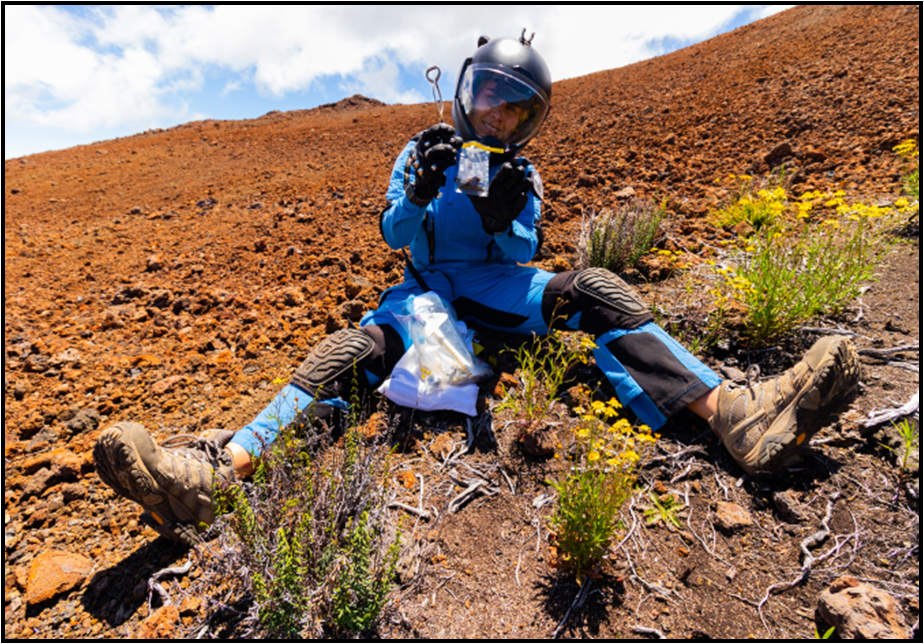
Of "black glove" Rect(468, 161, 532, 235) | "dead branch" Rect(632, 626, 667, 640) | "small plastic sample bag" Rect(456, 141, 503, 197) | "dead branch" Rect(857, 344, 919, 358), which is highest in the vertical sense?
"small plastic sample bag" Rect(456, 141, 503, 197)

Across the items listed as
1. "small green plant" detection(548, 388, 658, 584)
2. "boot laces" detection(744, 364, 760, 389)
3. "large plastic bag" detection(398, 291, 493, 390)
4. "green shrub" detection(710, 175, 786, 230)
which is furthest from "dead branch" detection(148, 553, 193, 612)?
"green shrub" detection(710, 175, 786, 230)

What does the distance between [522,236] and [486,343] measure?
22.8 inches

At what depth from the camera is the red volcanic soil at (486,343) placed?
1208mm

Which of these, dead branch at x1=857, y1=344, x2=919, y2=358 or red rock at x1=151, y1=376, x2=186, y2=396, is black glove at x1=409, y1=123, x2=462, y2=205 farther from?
dead branch at x1=857, y1=344, x2=919, y2=358

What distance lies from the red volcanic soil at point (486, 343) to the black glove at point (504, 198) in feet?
2.15

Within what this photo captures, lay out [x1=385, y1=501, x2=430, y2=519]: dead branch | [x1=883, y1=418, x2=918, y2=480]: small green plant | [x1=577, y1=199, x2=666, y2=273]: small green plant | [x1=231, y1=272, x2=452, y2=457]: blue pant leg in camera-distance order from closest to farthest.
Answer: [x1=883, y1=418, x2=918, y2=480]: small green plant → [x1=385, y1=501, x2=430, y2=519]: dead branch → [x1=231, y1=272, x2=452, y2=457]: blue pant leg → [x1=577, y1=199, x2=666, y2=273]: small green plant

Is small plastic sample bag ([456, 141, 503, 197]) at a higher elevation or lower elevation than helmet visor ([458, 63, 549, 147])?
lower

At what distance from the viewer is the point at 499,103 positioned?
2164mm

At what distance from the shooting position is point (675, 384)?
163 cm

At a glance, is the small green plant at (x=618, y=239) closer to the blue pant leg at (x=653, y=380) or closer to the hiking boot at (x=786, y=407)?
the blue pant leg at (x=653, y=380)

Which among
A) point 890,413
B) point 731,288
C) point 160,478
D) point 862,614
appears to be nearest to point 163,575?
point 160,478

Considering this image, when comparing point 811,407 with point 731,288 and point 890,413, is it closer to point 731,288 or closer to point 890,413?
point 890,413

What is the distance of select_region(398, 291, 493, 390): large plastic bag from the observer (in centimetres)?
180

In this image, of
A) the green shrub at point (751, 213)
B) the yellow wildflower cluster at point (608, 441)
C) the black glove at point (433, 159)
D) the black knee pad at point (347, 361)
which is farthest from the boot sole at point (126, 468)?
the green shrub at point (751, 213)
